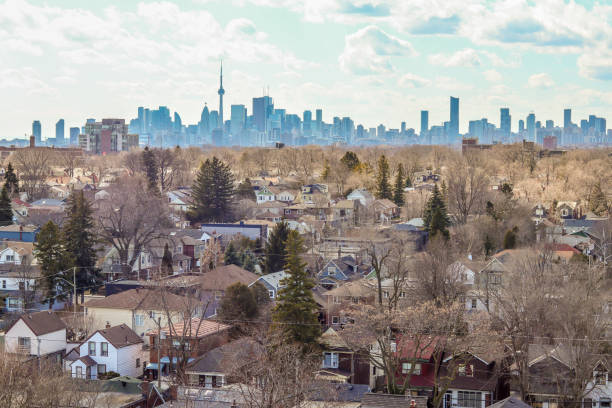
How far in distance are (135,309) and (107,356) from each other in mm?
4573

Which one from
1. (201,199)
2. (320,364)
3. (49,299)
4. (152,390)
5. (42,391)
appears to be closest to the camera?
(42,391)

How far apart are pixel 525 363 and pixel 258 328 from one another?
10.7 metres

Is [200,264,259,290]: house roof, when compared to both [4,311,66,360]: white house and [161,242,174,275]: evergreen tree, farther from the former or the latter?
[4,311,66,360]: white house

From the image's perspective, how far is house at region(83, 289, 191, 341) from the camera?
35156mm

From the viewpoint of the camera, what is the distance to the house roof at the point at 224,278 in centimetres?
4156

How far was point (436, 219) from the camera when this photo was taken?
5478 centimetres

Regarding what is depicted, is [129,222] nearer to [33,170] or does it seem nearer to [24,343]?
[24,343]

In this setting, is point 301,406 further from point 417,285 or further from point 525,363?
point 417,285

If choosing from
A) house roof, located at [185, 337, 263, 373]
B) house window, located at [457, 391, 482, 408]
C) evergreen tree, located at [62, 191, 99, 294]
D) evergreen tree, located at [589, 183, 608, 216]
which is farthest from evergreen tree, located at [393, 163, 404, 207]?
house roof, located at [185, 337, 263, 373]

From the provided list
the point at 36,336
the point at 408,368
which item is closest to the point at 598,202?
the point at 408,368

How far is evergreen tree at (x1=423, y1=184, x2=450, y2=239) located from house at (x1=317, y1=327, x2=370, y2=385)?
72.9 ft

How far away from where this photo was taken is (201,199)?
68.6 metres

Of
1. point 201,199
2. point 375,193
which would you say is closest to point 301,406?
point 201,199

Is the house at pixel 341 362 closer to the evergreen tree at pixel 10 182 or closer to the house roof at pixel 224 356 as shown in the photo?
the house roof at pixel 224 356
